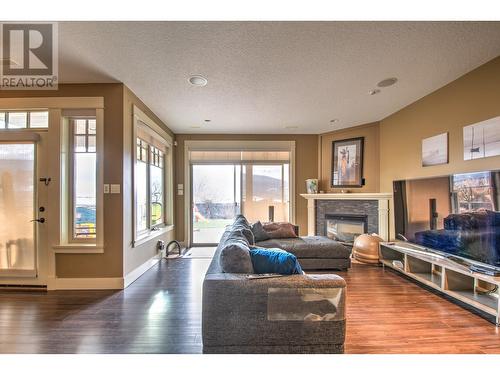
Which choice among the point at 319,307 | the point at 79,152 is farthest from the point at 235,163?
the point at 319,307

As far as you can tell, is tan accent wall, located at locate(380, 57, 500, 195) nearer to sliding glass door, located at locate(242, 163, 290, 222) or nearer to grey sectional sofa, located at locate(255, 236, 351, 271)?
grey sectional sofa, located at locate(255, 236, 351, 271)

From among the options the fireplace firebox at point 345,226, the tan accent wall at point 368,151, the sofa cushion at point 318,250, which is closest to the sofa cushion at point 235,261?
the sofa cushion at point 318,250

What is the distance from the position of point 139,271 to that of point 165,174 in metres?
2.23

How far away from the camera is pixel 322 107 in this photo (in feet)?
12.4

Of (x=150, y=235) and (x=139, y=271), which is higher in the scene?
(x=150, y=235)

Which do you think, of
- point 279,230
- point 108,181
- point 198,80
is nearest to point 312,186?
point 279,230

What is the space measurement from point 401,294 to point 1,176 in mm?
5306

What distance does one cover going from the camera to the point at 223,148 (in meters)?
5.48

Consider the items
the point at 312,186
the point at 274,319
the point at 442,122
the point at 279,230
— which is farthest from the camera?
the point at 312,186

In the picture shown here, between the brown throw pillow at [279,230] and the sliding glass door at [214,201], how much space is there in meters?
1.40

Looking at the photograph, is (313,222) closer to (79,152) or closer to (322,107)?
(322,107)

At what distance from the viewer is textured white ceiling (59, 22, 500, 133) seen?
194 centimetres

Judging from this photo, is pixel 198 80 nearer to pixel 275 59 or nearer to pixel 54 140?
pixel 275 59

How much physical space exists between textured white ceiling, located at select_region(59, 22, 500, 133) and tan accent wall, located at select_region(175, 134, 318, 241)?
1754 millimetres
